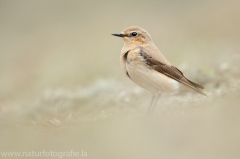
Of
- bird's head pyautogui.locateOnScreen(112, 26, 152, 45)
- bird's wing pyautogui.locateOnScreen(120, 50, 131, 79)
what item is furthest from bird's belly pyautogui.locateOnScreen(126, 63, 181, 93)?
bird's head pyautogui.locateOnScreen(112, 26, 152, 45)

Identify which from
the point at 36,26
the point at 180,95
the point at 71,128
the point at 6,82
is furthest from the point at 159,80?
the point at 36,26

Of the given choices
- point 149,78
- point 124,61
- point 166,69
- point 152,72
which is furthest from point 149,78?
point 124,61

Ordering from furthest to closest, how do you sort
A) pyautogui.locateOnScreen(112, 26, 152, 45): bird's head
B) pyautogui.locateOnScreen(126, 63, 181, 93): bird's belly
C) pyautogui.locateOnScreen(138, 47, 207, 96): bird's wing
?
pyautogui.locateOnScreen(112, 26, 152, 45): bird's head → pyautogui.locateOnScreen(138, 47, 207, 96): bird's wing → pyautogui.locateOnScreen(126, 63, 181, 93): bird's belly

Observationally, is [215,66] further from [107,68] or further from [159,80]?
[107,68]

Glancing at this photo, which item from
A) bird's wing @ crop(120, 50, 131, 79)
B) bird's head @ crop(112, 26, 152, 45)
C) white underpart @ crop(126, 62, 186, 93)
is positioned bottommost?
white underpart @ crop(126, 62, 186, 93)

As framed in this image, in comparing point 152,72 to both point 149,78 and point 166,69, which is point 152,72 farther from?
point 166,69

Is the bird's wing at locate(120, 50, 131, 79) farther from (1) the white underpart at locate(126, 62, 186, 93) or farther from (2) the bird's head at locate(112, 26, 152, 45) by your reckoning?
(2) the bird's head at locate(112, 26, 152, 45)

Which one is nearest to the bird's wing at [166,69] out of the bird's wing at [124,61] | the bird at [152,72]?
the bird at [152,72]

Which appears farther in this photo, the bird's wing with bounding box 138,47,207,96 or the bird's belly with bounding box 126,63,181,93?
the bird's wing with bounding box 138,47,207,96
